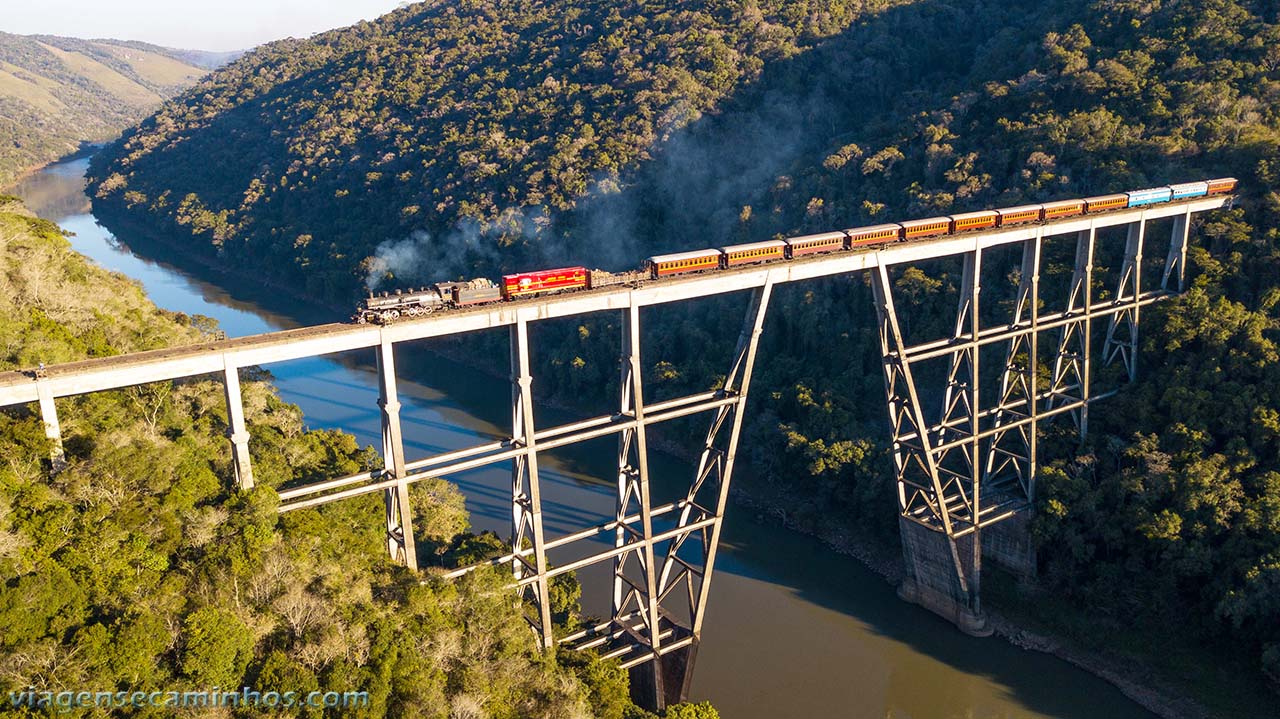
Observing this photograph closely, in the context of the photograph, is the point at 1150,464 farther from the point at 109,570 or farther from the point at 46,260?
the point at 46,260

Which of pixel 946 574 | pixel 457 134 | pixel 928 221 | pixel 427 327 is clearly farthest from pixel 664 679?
pixel 457 134

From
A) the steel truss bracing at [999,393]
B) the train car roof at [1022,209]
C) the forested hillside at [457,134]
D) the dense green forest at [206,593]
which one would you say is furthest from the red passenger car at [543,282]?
the forested hillside at [457,134]

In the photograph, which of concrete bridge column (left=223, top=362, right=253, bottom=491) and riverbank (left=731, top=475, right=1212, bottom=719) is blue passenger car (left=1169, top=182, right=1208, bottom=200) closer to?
riverbank (left=731, top=475, right=1212, bottom=719)

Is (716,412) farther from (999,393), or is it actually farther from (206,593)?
(206,593)

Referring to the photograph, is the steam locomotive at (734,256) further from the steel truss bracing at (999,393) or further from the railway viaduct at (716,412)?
the steel truss bracing at (999,393)

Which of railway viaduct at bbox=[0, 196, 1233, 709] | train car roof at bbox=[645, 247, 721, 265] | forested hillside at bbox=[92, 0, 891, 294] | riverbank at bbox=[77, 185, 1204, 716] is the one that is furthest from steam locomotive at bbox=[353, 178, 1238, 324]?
forested hillside at bbox=[92, 0, 891, 294]

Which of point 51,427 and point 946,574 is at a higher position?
point 51,427

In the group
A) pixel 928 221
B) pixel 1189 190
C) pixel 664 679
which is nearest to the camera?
pixel 664 679
